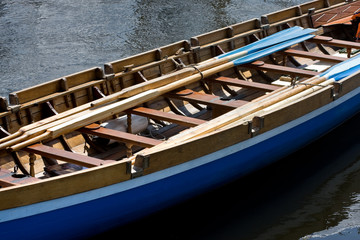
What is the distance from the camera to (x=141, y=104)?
1050 cm

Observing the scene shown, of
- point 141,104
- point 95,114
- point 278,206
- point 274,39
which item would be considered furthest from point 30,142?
point 274,39

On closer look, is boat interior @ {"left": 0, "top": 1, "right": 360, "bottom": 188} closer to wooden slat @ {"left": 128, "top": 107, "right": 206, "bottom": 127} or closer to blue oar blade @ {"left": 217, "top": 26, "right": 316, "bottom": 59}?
wooden slat @ {"left": 128, "top": 107, "right": 206, "bottom": 127}

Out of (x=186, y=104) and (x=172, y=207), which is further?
(x=186, y=104)

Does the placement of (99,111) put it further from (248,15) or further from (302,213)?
(248,15)

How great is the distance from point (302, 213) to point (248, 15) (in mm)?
12214

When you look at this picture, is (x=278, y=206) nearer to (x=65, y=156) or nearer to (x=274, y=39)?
(x=65, y=156)

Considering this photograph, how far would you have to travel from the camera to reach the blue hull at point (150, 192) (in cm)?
725

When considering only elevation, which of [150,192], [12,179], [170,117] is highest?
[170,117]

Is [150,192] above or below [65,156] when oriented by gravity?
below

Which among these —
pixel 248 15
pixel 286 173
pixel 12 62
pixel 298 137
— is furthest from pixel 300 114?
pixel 248 15

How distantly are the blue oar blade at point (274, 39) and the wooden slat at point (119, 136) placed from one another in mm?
3249

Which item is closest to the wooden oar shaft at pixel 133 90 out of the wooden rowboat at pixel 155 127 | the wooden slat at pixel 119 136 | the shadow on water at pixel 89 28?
the wooden rowboat at pixel 155 127

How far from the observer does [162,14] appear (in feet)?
67.3

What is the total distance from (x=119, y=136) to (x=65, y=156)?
96cm
